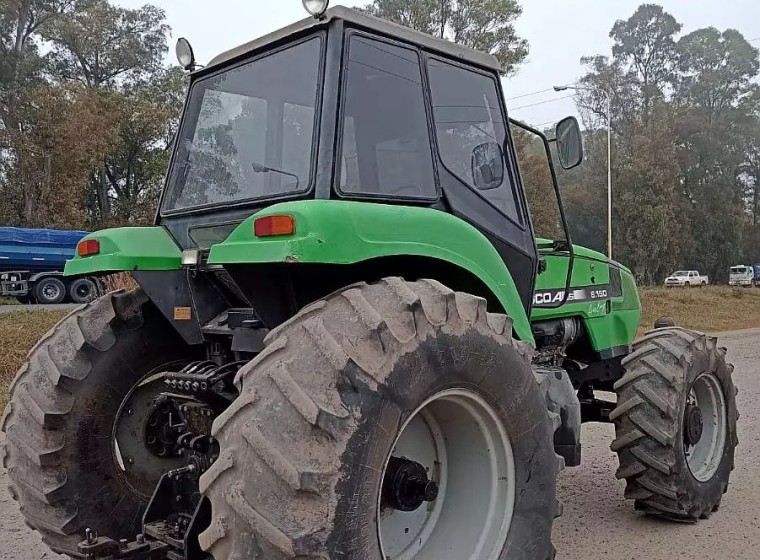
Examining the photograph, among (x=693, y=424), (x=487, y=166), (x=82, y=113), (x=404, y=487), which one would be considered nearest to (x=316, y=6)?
(x=487, y=166)

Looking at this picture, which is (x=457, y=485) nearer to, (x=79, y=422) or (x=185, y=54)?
(x=79, y=422)

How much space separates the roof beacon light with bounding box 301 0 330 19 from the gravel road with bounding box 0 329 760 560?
10.3ft

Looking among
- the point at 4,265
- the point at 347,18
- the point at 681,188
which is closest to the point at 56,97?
the point at 4,265

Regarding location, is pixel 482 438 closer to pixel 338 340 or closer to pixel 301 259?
pixel 338 340

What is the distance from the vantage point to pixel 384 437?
2611 mm

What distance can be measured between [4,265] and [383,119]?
22.0 metres

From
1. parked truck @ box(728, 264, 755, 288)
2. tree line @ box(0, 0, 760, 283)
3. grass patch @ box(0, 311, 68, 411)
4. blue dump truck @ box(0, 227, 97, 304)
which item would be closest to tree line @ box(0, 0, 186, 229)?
tree line @ box(0, 0, 760, 283)

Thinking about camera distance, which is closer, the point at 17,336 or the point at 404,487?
the point at 404,487

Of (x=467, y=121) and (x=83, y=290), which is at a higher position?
(x=467, y=121)

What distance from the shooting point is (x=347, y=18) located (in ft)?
11.1

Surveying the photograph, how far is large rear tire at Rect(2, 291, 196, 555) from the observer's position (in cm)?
355

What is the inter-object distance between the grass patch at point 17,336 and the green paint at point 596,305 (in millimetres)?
6528

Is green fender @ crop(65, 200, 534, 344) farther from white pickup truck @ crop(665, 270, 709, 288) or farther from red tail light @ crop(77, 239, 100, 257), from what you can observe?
white pickup truck @ crop(665, 270, 709, 288)

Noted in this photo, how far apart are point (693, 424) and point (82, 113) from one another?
2588 centimetres
